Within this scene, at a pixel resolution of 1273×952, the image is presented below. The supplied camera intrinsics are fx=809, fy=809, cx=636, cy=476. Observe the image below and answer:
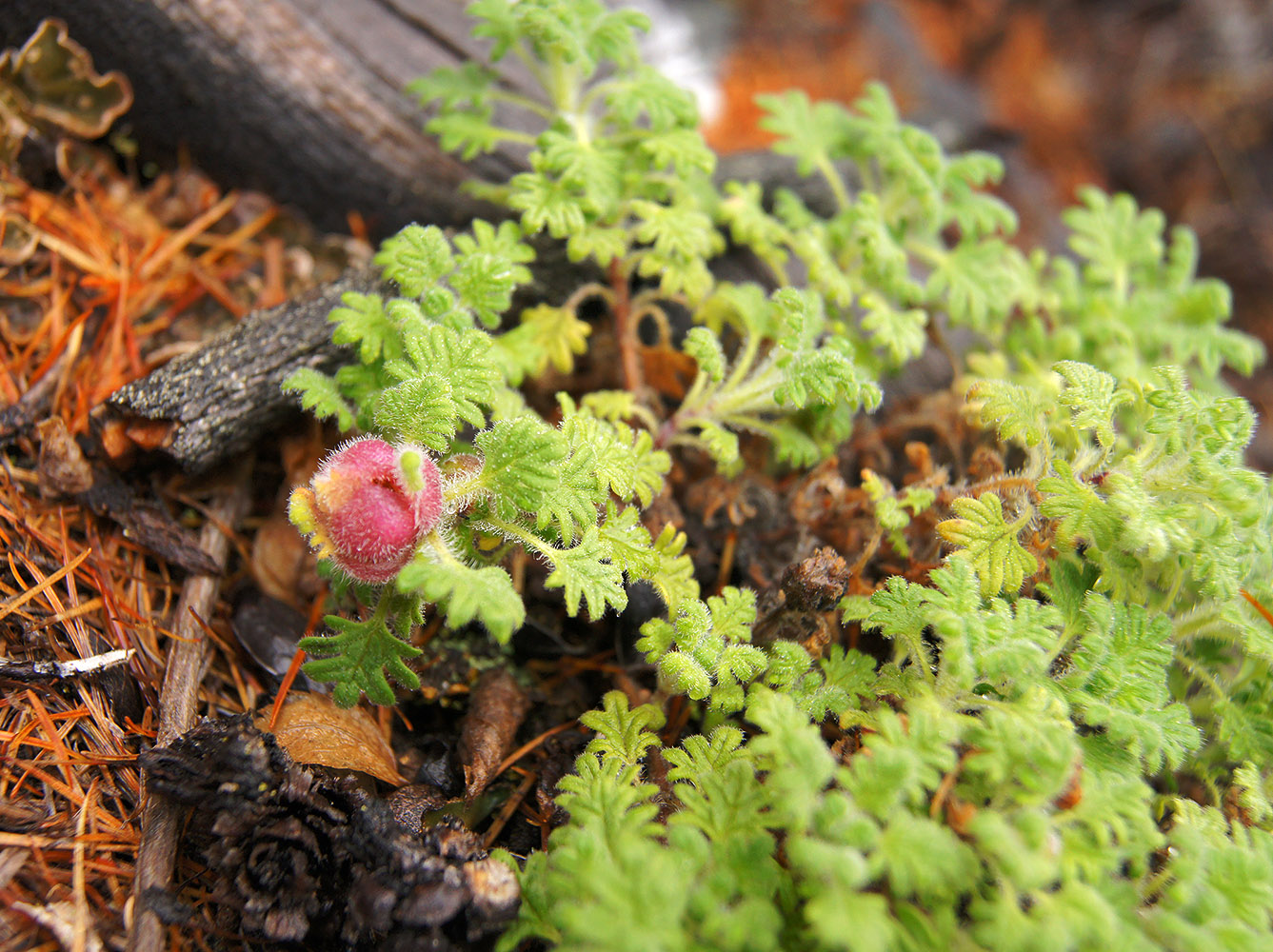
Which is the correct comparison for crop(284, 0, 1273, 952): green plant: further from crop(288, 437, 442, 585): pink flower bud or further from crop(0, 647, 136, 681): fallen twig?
crop(0, 647, 136, 681): fallen twig

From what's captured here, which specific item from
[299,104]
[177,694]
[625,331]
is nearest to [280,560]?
[177,694]

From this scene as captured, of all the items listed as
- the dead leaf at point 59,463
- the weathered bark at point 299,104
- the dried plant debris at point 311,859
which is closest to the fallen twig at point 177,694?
the dried plant debris at point 311,859

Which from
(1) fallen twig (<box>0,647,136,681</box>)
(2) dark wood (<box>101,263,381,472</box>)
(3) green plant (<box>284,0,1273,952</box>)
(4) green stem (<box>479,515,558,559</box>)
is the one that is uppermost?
(3) green plant (<box>284,0,1273,952</box>)

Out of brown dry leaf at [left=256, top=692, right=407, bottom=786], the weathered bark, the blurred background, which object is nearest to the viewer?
brown dry leaf at [left=256, top=692, right=407, bottom=786]

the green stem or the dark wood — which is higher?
the green stem

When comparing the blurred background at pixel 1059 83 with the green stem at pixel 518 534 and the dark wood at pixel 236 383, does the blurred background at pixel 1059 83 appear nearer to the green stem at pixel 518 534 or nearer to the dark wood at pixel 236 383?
the dark wood at pixel 236 383

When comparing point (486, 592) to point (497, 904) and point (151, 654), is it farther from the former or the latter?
point (151, 654)

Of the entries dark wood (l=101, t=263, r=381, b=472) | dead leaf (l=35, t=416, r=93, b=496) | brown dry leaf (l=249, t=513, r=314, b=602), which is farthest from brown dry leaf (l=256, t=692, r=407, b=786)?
dead leaf (l=35, t=416, r=93, b=496)
